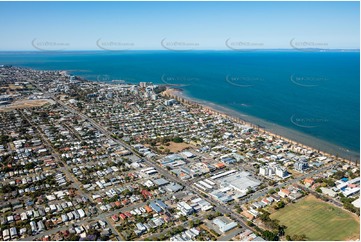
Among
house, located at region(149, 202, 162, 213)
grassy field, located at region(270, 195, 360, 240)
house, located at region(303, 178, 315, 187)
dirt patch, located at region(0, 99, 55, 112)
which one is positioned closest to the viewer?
grassy field, located at region(270, 195, 360, 240)

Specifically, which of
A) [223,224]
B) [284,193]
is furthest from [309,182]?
[223,224]

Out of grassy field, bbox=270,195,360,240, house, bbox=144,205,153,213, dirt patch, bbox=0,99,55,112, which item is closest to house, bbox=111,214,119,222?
house, bbox=144,205,153,213

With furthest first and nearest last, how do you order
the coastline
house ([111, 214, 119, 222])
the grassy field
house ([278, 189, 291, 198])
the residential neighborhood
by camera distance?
A: the coastline
house ([278, 189, 291, 198])
house ([111, 214, 119, 222])
the residential neighborhood
the grassy field

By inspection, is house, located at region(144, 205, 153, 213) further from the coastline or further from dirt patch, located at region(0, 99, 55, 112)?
dirt patch, located at region(0, 99, 55, 112)

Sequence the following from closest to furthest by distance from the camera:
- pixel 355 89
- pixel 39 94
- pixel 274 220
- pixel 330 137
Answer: pixel 274 220, pixel 330 137, pixel 39 94, pixel 355 89

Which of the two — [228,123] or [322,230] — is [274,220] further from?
[228,123]

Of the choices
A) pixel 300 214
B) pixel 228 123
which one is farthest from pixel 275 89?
pixel 300 214

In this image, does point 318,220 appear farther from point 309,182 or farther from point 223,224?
point 223,224
